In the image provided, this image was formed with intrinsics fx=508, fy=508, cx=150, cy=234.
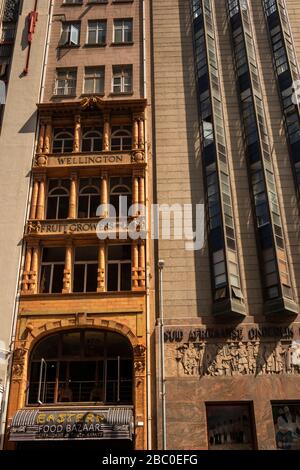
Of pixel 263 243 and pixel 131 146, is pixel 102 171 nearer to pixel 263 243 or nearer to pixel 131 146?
pixel 131 146

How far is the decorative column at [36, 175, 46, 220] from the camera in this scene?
32.0 metres

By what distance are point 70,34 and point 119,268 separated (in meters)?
20.3

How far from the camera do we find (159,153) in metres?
34.0

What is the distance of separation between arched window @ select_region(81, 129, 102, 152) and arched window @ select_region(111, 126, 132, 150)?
3.20 ft

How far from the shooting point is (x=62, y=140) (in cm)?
3569

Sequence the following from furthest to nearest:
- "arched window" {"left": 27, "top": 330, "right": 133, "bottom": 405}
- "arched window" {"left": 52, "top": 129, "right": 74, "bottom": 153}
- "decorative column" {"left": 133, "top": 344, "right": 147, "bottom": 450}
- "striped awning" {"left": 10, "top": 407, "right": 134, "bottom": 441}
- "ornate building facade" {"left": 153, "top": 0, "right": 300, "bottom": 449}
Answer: "arched window" {"left": 52, "top": 129, "right": 74, "bottom": 153}, "arched window" {"left": 27, "top": 330, "right": 133, "bottom": 405}, "ornate building facade" {"left": 153, "top": 0, "right": 300, "bottom": 449}, "decorative column" {"left": 133, "top": 344, "right": 147, "bottom": 450}, "striped awning" {"left": 10, "top": 407, "right": 134, "bottom": 441}

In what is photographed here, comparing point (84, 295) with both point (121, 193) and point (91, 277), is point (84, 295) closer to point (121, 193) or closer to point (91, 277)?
point (91, 277)

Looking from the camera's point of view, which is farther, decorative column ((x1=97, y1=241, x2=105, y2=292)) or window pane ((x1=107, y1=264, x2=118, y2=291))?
window pane ((x1=107, y1=264, x2=118, y2=291))

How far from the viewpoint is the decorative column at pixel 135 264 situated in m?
29.5

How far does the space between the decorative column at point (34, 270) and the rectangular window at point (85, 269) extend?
2.26 m

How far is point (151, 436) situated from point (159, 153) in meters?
17.7

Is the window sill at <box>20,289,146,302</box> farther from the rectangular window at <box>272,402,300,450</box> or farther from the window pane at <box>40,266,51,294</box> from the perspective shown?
the rectangular window at <box>272,402,300,450</box>

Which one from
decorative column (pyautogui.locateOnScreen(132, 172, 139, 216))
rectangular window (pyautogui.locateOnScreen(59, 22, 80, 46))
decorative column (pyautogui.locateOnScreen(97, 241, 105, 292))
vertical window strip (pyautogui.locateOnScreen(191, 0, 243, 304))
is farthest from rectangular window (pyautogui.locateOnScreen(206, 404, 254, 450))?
rectangular window (pyautogui.locateOnScreen(59, 22, 80, 46))
